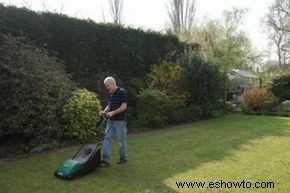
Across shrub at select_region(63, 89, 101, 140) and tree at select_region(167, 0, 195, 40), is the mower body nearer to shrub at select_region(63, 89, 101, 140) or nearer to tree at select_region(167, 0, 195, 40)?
shrub at select_region(63, 89, 101, 140)

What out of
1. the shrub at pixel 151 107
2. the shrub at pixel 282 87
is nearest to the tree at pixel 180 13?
the shrub at pixel 282 87

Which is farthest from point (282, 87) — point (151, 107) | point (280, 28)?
point (280, 28)

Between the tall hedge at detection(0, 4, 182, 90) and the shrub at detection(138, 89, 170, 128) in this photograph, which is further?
the shrub at detection(138, 89, 170, 128)

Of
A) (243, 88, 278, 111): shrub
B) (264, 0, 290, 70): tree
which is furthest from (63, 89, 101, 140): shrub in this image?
(264, 0, 290, 70): tree

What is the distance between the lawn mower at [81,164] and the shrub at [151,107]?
5.12m

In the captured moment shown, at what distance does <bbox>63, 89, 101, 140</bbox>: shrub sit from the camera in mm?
7926

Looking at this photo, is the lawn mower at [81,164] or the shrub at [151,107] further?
the shrub at [151,107]

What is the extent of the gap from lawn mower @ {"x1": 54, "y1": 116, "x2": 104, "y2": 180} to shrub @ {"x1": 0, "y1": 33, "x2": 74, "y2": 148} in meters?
2.26

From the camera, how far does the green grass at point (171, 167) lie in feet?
15.8

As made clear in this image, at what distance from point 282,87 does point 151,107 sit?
32.4ft

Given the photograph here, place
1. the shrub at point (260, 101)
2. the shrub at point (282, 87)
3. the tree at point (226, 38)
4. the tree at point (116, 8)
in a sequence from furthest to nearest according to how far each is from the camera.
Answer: the tree at point (116, 8) → the tree at point (226, 38) → the shrub at point (282, 87) → the shrub at point (260, 101)

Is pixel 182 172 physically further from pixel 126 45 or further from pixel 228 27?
pixel 228 27

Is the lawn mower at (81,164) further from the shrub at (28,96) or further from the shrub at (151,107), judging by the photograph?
the shrub at (151,107)

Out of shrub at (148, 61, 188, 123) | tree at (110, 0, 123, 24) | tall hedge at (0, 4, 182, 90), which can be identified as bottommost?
shrub at (148, 61, 188, 123)
